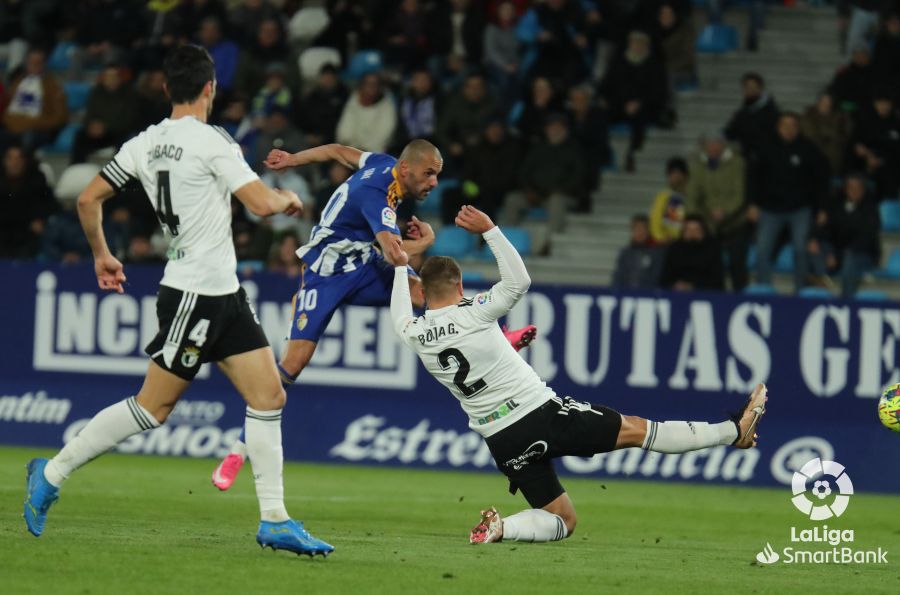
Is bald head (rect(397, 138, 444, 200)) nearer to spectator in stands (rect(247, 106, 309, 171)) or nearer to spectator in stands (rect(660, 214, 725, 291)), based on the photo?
spectator in stands (rect(660, 214, 725, 291))

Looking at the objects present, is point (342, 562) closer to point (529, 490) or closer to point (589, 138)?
point (529, 490)

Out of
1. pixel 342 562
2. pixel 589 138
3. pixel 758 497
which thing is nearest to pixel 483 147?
pixel 589 138

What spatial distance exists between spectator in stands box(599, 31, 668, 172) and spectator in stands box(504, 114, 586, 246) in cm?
128

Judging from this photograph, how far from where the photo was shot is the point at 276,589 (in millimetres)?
7680

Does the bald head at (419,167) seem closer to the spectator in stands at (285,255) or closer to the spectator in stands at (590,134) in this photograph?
the spectator in stands at (285,255)

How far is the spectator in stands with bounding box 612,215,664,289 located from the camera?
18344 mm

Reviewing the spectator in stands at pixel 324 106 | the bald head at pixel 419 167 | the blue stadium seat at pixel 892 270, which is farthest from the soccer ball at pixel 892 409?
the spectator in stands at pixel 324 106

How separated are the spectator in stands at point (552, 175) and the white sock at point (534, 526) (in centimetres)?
1085

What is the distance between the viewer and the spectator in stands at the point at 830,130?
1998 cm

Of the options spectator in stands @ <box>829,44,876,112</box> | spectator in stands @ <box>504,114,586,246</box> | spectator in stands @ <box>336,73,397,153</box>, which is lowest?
spectator in stands @ <box>504,114,586,246</box>

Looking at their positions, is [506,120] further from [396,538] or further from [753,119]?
[396,538]

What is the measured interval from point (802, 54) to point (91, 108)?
397 inches

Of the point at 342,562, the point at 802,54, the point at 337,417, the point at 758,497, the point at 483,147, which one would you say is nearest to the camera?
the point at 342,562

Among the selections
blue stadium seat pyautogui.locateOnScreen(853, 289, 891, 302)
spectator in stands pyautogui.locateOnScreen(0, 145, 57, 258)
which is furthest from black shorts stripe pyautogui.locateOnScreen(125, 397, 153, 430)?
spectator in stands pyautogui.locateOnScreen(0, 145, 57, 258)
